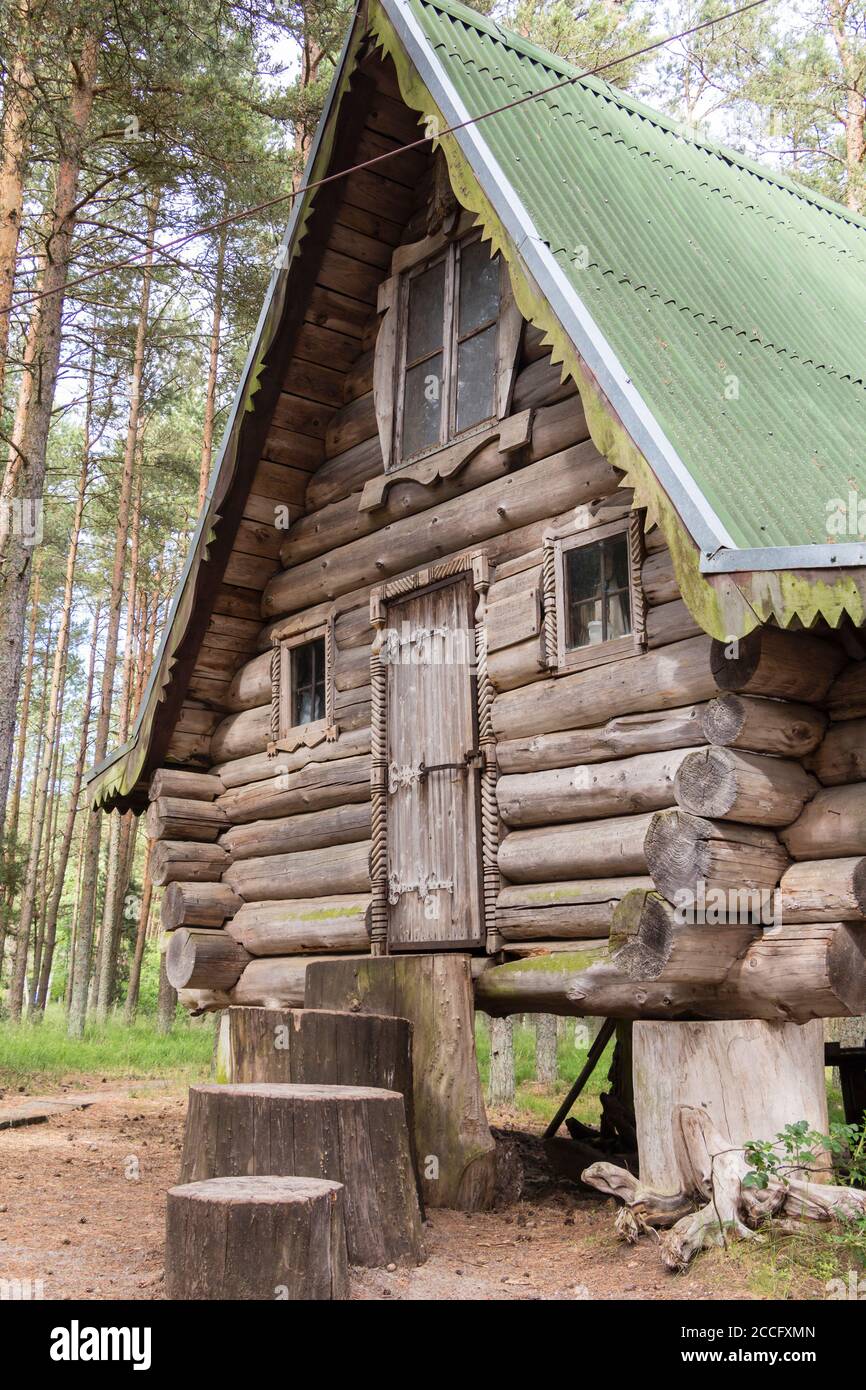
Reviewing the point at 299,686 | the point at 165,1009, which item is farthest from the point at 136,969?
the point at 299,686

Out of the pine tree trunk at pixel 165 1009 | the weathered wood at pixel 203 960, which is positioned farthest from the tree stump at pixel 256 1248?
the pine tree trunk at pixel 165 1009

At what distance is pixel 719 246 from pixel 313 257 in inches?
132

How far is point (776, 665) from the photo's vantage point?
21.6 ft

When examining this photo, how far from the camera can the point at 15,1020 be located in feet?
74.9

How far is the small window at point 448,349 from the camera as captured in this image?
9.45 metres

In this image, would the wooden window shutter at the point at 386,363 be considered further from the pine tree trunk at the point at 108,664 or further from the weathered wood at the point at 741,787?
the pine tree trunk at the point at 108,664

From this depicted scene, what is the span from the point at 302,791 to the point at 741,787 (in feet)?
16.0

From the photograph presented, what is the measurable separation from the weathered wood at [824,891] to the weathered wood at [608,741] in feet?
2.97

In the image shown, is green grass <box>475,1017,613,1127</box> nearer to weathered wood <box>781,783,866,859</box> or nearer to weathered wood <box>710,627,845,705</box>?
weathered wood <box>781,783,866,859</box>

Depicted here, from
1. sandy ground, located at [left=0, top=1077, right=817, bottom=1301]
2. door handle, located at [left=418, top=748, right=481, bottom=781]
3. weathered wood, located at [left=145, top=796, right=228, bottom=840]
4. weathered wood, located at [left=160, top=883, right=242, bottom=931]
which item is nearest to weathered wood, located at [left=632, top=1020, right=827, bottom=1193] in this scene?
sandy ground, located at [left=0, top=1077, right=817, bottom=1301]

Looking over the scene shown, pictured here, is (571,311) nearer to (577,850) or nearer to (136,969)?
(577,850)

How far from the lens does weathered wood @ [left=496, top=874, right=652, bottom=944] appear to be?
7.42 meters
